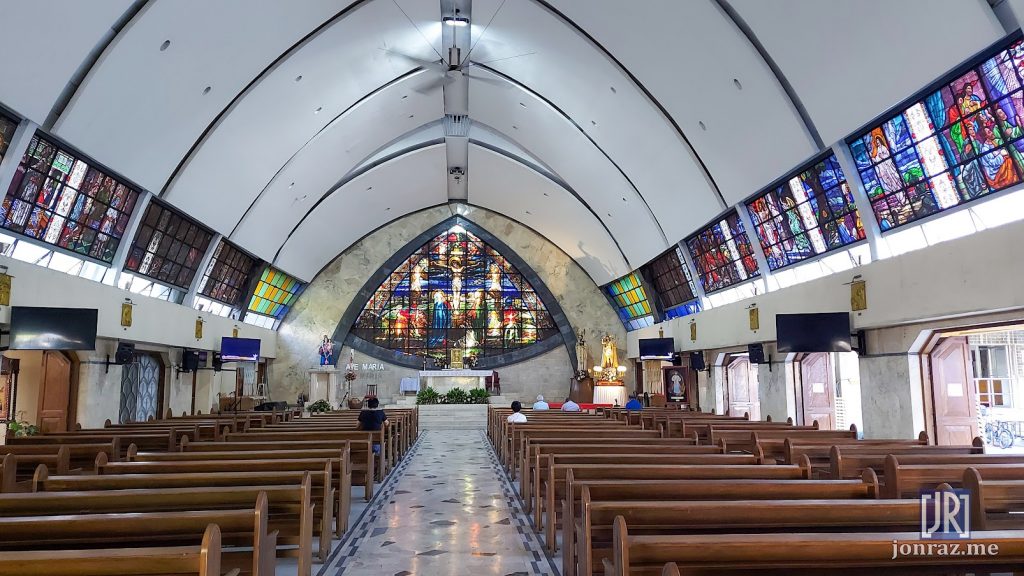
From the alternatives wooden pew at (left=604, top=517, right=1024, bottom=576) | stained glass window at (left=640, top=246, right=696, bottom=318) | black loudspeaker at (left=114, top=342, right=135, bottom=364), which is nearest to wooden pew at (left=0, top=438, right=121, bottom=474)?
wooden pew at (left=604, top=517, right=1024, bottom=576)

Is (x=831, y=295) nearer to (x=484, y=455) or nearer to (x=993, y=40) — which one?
(x=993, y=40)

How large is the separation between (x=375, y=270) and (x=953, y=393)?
21.5m

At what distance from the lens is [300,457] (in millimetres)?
6363

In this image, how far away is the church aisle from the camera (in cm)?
529

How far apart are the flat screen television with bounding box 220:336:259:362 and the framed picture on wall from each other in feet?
43.3

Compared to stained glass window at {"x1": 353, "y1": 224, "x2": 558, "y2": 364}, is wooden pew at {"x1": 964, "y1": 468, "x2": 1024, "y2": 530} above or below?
below

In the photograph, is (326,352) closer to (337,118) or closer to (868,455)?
(337,118)

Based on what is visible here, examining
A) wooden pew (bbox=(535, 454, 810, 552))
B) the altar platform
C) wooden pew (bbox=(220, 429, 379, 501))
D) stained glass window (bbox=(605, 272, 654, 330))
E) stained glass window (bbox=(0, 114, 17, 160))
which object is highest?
stained glass window (bbox=(0, 114, 17, 160))

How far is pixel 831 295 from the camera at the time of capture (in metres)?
12.4

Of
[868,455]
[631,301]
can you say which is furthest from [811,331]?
[631,301]

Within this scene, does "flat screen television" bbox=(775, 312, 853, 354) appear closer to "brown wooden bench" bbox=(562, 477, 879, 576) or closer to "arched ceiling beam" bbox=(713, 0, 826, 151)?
"arched ceiling beam" bbox=(713, 0, 826, 151)

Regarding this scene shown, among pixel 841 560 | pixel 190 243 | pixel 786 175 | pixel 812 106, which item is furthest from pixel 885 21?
pixel 190 243

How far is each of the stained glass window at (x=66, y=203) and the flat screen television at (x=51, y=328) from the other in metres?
2.23

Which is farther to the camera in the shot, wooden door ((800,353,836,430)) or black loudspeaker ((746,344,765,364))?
black loudspeaker ((746,344,765,364))
